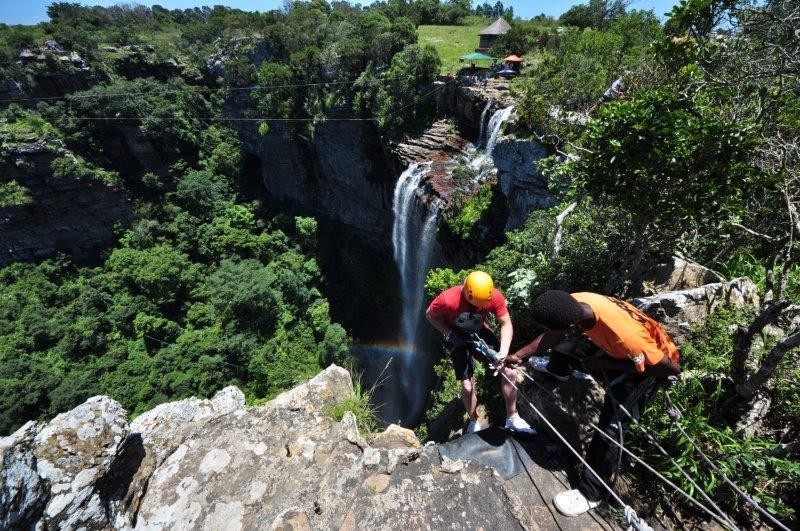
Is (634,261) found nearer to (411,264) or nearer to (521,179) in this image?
(521,179)

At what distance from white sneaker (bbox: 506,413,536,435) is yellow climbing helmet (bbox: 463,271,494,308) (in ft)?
4.17

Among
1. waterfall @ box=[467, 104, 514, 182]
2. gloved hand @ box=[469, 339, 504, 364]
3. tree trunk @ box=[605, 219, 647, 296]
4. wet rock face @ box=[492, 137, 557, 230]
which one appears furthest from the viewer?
waterfall @ box=[467, 104, 514, 182]

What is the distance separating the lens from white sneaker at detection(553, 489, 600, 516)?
312 cm

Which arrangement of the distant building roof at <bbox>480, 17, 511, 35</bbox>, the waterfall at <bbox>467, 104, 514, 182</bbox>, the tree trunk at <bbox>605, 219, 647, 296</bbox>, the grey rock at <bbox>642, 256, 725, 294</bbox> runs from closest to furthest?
the tree trunk at <bbox>605, 219, 647, 296</bbox> < the grey rock at <bbox>642, 256, 725, 294</bbox> < the waterfall at <bbox>467, 104, 514, 182</bbox> < the distant building roof at <bbox>480, 17, 511, 35</bbox>

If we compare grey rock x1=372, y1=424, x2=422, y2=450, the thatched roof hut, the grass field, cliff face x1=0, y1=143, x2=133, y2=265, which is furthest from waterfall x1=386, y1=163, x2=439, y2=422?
cliff face x1=0, y1=143, x2=133, y2=265

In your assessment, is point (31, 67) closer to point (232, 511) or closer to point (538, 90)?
point (538, 90)

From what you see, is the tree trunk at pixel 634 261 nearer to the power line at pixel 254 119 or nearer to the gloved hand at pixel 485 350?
the gloved hand at pixel 485 350

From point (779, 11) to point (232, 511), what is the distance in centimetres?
663

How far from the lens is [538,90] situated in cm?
1137

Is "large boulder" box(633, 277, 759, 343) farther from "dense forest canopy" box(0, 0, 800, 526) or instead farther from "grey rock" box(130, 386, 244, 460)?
"grey rock" box(130, 386, 244, 460)

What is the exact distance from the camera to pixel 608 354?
311cm

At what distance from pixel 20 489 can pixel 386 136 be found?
1739cm

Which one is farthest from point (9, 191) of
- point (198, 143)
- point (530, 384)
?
point (530, 384)

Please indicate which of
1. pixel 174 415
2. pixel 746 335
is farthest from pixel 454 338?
pixel 174 415
